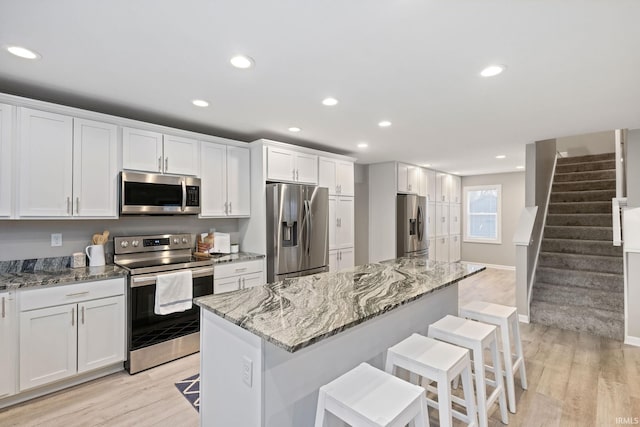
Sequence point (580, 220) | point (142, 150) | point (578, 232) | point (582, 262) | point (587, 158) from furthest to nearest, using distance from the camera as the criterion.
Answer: point (587, 158) → point (580, 220) → point (578, 232) → point (582, 262) → point (142, 150)

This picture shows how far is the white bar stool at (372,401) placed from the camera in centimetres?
122

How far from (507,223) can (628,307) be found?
4323mm

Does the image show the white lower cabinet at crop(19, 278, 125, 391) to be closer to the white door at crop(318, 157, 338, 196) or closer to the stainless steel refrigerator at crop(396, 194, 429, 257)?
the white door at crop(318, 157, 338, 196)

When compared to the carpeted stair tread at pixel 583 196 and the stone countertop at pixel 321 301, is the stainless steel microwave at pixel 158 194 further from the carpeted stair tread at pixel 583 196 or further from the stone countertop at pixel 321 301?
the carpeted stair tread at pixel 583 196

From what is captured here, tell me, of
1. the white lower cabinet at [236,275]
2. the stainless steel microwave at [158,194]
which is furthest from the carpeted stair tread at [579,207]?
the stainless steel microwave at [158,194]

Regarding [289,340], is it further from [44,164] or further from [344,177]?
[344,177]

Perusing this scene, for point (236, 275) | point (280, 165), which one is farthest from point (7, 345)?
point (280, 165)

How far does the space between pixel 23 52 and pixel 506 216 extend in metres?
8.58

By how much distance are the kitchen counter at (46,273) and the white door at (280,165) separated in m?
1.87

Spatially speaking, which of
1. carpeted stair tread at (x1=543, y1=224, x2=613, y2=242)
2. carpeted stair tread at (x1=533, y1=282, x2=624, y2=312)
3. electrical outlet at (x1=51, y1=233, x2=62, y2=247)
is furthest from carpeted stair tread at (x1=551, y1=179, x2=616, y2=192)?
electrical outlet at (x1=51, y1=233, x2=62, y2=247)

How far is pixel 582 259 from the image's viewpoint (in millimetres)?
4395

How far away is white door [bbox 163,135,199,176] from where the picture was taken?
10.5ft

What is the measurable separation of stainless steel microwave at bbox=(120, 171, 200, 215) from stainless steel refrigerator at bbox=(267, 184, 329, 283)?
2.84ft

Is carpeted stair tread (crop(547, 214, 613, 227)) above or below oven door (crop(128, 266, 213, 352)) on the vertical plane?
above
